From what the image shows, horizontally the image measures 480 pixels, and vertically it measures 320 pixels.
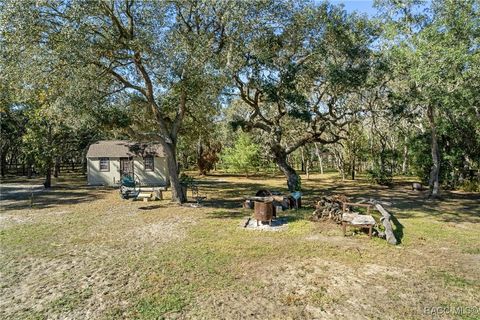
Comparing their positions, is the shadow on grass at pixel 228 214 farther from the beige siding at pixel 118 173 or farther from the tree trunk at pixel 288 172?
the beige siding at pixel 118 173

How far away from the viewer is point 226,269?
770 cm

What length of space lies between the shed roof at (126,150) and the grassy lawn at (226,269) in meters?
13.4

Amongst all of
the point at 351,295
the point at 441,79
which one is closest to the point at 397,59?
the point at 441,79

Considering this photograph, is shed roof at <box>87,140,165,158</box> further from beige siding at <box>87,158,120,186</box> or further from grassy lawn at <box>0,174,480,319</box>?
grassy lawn at <box>0,174,480,319</box>

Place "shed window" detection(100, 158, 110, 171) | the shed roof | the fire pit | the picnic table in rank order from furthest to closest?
"shed window" detection(100, 158, 110, 171), the shed roof, the fire pit, the picnic table

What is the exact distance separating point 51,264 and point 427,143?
23.6 metres

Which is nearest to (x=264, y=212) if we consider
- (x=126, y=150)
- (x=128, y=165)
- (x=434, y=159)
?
(x=434, y=159)

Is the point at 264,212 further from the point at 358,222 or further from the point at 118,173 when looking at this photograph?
the point at 118,173

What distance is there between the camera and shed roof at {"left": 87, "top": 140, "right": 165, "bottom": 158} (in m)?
26.6

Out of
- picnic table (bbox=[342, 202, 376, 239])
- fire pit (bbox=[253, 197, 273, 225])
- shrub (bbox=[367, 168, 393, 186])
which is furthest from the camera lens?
shrub (bbox=[367, 168, 393, 186])

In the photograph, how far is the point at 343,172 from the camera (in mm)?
32250

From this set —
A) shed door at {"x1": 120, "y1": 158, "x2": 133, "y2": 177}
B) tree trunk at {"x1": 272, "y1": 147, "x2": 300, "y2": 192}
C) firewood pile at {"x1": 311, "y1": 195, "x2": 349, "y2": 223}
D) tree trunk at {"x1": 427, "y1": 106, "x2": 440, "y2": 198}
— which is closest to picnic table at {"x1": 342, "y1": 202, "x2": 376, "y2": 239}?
firewood pile at {"x1": 311, "y1": 195, "x2": 349, "y2": 223}

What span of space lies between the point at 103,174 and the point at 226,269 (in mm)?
22195

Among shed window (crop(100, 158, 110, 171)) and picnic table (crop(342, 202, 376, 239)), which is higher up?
shed window (crop(100, 158, 110, 171))
